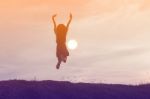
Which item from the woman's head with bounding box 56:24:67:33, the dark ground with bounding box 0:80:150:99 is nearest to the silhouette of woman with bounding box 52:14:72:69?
the woman's head with bounding box 56:24:67:33

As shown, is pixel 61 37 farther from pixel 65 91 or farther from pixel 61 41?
pixel 65 91

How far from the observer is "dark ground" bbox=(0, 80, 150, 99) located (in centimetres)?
2462

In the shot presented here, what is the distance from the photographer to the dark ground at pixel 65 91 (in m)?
24.6

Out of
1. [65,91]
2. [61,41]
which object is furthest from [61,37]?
[65,91]

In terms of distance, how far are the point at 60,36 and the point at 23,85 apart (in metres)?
4.28

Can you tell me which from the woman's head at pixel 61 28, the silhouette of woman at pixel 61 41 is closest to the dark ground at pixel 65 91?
the silhouette of woman at pixel 61 41

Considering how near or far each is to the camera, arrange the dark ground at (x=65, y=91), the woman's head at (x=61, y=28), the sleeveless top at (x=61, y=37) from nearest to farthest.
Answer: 1. the dark ground at (x=65, y=91)
2. the woman's head at (x=61, y=28)
3. the sleeveless top at (x=61, y=37)

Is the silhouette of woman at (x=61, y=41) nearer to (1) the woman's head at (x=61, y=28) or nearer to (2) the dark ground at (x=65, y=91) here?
(1) the woman's head at (x=61, y=28)

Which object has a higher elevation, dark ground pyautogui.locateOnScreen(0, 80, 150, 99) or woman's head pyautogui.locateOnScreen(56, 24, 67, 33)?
woman's head pyautogui.locateOnScreen(56, 24, 67, 33)

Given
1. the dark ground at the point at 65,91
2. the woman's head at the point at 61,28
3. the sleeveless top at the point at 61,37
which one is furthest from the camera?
the sleeveless top at the point at 61,37

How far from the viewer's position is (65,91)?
25391mm

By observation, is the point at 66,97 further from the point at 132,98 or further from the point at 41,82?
the point at 132,98

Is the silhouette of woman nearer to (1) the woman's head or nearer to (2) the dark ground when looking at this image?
(1) the woman's head

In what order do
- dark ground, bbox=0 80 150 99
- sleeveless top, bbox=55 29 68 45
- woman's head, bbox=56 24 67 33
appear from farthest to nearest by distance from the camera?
sleeveless top, bbox=55 29 68 45 < woman's head, bbox=56 24 67 33 < dark ground, bbox=0 80 150 99
